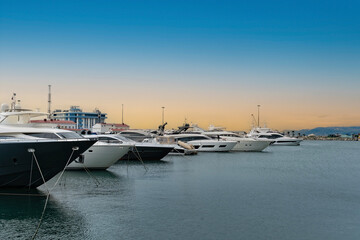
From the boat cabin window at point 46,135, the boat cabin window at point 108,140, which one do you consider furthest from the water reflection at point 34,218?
the boat cabin window at point 108,140

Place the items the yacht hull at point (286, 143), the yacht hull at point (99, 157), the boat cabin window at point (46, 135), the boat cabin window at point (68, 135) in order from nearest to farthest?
the boat cabin window at point (46, 135) → the boat cabin window at point (68, 135) → the yacht hull at point (99, 157) → the yacht hull at point (286, 143)

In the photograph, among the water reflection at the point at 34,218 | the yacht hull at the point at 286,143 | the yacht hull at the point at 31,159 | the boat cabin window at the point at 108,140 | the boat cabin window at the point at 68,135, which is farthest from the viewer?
the yacht hull at the point at 286,143

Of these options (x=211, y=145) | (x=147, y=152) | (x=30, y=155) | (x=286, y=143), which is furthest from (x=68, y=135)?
(x=286, y=143)

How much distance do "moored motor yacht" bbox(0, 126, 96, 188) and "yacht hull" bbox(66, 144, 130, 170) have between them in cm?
1136

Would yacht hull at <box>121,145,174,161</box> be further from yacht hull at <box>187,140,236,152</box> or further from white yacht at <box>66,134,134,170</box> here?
yacht hull at <box>187,140,236,152</box>

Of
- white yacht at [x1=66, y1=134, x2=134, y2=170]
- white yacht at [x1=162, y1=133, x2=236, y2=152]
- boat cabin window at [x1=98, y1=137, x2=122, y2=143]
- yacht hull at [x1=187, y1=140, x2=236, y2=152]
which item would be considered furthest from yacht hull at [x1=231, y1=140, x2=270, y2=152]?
white yacht at [x1=66, y1=134, x2=134, y2=170]

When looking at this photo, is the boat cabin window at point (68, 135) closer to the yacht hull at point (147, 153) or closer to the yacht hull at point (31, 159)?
the yacht hull at point (31, 159)

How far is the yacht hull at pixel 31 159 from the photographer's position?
A: 915 inches

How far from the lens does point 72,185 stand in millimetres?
28641

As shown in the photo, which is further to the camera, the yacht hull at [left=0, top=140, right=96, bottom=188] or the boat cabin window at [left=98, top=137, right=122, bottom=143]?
the boat cabin window at [left=98, top=137, right=122, bottom=143]

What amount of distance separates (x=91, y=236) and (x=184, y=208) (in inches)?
267

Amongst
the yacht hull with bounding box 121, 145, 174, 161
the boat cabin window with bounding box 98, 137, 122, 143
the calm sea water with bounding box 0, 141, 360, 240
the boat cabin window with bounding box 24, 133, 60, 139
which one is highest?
the boat cabin window with bounding box 24, 133, 60, 139

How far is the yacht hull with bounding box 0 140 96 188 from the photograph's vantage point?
23234 millimetres

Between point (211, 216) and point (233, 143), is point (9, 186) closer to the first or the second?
point (211, 216)
